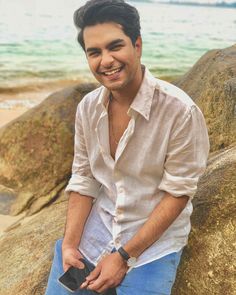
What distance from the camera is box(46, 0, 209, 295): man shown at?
2.14 metres

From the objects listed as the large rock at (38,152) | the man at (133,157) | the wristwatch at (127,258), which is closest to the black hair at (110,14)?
the man at (133,157)

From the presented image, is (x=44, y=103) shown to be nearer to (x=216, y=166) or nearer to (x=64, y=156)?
(x=64, y=156)

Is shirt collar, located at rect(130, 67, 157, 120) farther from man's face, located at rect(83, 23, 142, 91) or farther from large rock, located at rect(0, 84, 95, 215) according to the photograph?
large rock, located at rect(0, 84, 95, 215)

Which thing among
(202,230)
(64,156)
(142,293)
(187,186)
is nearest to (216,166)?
(202,230)

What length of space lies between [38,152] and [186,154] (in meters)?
3.54

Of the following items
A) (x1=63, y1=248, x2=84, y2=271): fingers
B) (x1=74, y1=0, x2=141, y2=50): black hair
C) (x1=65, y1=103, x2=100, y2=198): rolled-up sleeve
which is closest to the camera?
(x1=74, y1=0, x2=141, y2=50): black hair

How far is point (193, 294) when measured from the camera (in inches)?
95.3

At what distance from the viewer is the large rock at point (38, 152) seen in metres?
A: 5.41

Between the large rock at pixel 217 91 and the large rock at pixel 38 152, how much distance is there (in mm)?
1389

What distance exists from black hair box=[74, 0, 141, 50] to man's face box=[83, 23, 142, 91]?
0.02m

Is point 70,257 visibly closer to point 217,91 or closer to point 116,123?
point 116,123

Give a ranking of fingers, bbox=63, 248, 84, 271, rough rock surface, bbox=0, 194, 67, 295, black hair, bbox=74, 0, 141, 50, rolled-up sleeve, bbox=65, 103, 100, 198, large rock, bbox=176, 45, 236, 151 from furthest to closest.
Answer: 1. large rock, bbox=176, 45, 236, 151
2. rough rock surface, bbox=0, 194, 67, 295
3. rolled-up sleeve, bbox=65, 103, 100, 198
4. fingers, bbox=63, 248, 84, 271
5. black hair, bbox=74, 0, 141, 50

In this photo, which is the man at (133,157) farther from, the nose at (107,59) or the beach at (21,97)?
the beach at (21,97)

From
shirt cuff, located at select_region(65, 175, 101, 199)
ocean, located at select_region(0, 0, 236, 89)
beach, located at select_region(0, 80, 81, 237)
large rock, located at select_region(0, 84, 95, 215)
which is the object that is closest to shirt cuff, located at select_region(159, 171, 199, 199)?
shirt cuff, located at select_region(65, 175, 101, 199)
